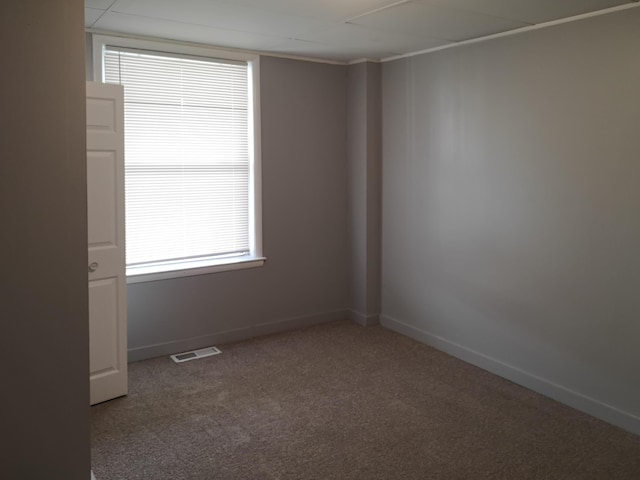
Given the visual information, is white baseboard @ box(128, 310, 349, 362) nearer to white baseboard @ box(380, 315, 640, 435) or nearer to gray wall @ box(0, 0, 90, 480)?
white baseboard @ box(380, 315, 640, 435)

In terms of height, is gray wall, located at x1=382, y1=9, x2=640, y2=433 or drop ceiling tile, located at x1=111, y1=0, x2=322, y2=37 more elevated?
drop ceiling tile, located at x1=111, y1=0, x2=322, y2=37

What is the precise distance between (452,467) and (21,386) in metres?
A: 1.98

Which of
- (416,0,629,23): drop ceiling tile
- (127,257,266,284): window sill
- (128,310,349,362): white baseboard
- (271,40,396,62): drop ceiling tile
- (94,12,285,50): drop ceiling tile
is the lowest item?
(128,310,349,362): white baseboard

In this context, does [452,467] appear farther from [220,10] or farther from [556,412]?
[220,10]

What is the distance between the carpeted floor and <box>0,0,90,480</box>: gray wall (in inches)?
26.6

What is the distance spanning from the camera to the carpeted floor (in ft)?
9.48

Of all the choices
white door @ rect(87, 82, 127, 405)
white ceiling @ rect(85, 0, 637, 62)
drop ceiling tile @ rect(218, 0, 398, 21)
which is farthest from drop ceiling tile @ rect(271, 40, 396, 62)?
white door @ rect(87, 82, 127, 405)

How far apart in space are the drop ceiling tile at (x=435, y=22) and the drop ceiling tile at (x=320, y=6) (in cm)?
11

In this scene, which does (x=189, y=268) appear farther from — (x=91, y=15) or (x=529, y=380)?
(x=529, y=380)

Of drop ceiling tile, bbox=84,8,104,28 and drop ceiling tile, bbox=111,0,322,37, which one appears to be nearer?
drop ceiling tile, bbox=111,0,322,37

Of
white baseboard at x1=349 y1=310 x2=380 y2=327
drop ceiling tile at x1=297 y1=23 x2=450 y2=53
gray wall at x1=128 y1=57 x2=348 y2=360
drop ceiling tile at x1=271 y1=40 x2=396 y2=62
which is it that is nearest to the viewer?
drop ceiling tile at x1=297 y1=23 x2=450 y2=53

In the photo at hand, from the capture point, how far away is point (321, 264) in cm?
516

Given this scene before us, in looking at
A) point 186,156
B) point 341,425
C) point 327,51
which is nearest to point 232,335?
point 186,156

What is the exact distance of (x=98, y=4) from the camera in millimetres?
3252
